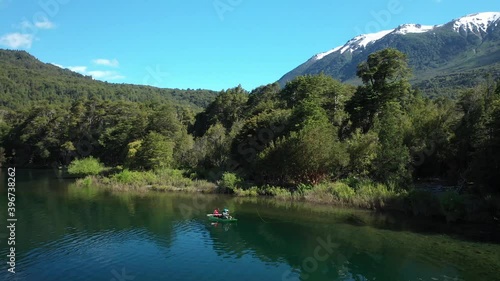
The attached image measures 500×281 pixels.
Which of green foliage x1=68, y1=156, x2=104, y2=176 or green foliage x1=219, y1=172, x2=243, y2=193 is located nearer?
green foliage x1=219, y1=172, x2=243, y2=193

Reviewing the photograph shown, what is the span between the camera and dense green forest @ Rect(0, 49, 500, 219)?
37969mm

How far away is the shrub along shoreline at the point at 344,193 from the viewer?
105 ft

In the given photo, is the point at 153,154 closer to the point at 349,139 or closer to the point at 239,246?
the point at 349,139

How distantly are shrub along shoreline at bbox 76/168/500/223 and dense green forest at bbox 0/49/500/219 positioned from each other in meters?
1.23

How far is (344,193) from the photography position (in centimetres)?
4053

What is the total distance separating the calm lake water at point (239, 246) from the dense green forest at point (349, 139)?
7.40 m

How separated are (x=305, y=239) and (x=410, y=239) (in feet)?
25.2

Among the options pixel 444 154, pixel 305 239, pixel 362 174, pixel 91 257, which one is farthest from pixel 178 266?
pixel 444 154

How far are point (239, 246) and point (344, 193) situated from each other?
16.5 m

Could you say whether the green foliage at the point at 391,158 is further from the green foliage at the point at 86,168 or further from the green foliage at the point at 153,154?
the green foliage at the point at 86,168

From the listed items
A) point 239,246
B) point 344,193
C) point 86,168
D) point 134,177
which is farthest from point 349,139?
point 86,168

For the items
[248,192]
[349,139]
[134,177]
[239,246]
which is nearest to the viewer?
[239,246]

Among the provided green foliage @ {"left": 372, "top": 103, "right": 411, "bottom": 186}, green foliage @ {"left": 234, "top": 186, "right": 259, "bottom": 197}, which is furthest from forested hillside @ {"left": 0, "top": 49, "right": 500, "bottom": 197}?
green foliage @ {"left": 234, "top": 186, "right": 259, "bottom": 197}

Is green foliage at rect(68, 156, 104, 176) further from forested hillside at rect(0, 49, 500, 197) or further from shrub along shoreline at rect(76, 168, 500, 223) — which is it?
forested hillside at rect(0, 49, 500, 197)
